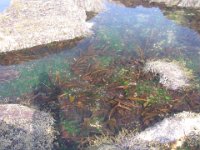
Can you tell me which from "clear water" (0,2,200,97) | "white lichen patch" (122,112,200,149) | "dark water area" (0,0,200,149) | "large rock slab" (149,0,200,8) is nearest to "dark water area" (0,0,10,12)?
"dark water area" (0,0,200,149)

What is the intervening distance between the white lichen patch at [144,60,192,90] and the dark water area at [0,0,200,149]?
0.27 metres

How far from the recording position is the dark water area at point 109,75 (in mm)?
12031

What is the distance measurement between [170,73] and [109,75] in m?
2.23

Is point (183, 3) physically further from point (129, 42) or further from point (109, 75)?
point (109, 75)

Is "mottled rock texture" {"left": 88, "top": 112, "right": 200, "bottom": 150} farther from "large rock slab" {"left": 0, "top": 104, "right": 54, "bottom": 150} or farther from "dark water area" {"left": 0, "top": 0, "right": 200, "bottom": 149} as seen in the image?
"large rock slab" {"left": 0, "top": 104, "right": 54, "bottom": 150}

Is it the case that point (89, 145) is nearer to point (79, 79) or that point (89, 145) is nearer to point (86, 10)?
point (79, 79)

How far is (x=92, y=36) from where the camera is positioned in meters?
17.0

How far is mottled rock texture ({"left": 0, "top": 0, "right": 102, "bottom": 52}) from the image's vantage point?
1605 centimetres

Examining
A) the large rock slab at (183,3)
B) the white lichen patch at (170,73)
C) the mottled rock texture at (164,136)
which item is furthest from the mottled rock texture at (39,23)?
the mottled rock texture at (164,136)

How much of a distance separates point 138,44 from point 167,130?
19.3 ft

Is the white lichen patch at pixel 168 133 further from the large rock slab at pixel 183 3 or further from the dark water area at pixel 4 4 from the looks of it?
the dark water area at pixel 4 4

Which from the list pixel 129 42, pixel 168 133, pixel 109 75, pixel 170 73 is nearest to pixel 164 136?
pixel 168 133

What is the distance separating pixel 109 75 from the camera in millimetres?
14055

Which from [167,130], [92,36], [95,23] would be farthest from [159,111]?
[95,23]
